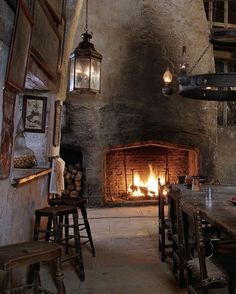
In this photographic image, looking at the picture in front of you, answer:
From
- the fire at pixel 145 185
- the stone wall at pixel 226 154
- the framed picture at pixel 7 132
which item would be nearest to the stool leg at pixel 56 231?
the framed picture at pixel 7 132

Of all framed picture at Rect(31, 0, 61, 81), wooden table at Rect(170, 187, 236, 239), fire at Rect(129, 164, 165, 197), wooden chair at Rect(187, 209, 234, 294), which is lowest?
wooden chair at Rect(187, 209, 234, 294)

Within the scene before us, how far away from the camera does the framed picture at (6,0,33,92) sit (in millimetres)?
2037

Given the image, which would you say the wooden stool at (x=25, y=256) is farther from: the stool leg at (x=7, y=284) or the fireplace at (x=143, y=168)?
the fireplace at (x=143, y=168)

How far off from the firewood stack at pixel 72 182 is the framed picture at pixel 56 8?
341cm

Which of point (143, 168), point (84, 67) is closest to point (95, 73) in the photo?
point (84, 67)

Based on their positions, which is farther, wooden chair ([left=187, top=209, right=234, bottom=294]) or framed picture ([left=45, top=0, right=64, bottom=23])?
framed picture ([left=45, top=0, right=64, bottom=23])

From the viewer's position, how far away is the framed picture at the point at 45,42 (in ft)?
9.00

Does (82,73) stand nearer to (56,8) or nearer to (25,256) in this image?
(56,8)

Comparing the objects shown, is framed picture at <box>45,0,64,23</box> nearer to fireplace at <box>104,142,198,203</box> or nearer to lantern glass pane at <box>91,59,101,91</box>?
lantern glass pane at <box>91,59,101,91</box>

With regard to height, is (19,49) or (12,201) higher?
(19,49)

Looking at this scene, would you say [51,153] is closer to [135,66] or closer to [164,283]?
[164,283]

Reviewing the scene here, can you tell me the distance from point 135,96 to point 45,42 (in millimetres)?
3675

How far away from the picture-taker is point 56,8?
3.56m

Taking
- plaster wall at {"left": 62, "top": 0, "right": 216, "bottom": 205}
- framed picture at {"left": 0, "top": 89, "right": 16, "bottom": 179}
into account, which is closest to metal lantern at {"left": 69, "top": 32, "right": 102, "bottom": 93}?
framed picture at {"left": 0, "top": 89, "right": 16, "bottom": 179}
